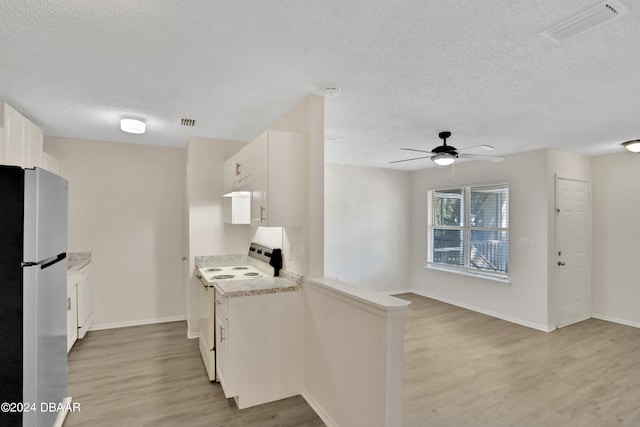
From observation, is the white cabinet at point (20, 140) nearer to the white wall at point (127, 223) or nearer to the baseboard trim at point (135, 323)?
the white wall at point (127, 223)

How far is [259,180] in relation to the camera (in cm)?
283

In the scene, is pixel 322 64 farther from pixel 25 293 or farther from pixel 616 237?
pixel 616 237

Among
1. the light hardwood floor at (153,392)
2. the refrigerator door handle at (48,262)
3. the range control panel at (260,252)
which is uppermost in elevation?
the refrigerator door handle at (48,262)

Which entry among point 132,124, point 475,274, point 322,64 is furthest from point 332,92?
point 475,274

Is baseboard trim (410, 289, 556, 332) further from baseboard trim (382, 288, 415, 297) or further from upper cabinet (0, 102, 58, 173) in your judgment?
upper cabinet (0, 102, 58, 173)

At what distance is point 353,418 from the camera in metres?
2.11

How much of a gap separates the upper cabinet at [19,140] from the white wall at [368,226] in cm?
399

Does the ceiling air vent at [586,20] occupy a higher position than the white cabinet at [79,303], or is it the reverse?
the ceiling air vent at [586,20]

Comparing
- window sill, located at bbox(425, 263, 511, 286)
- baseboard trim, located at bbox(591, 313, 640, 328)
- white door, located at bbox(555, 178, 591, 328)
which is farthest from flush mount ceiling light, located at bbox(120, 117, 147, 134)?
baseboard trim, located at bbox(591, 313, 640, 328)

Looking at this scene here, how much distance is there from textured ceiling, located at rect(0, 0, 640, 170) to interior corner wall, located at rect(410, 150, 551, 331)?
1245 mm

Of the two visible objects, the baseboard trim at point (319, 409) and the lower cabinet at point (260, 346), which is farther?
the lower cabinet at point (260, 346)

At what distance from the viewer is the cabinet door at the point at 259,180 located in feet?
8.82

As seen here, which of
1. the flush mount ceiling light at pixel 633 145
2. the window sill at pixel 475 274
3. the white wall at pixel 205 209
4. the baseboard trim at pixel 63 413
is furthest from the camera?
the window sill at pixel 475 274

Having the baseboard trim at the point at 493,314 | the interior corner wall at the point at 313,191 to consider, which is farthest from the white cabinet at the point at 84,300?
the baseboard trim at the point at 493,314
